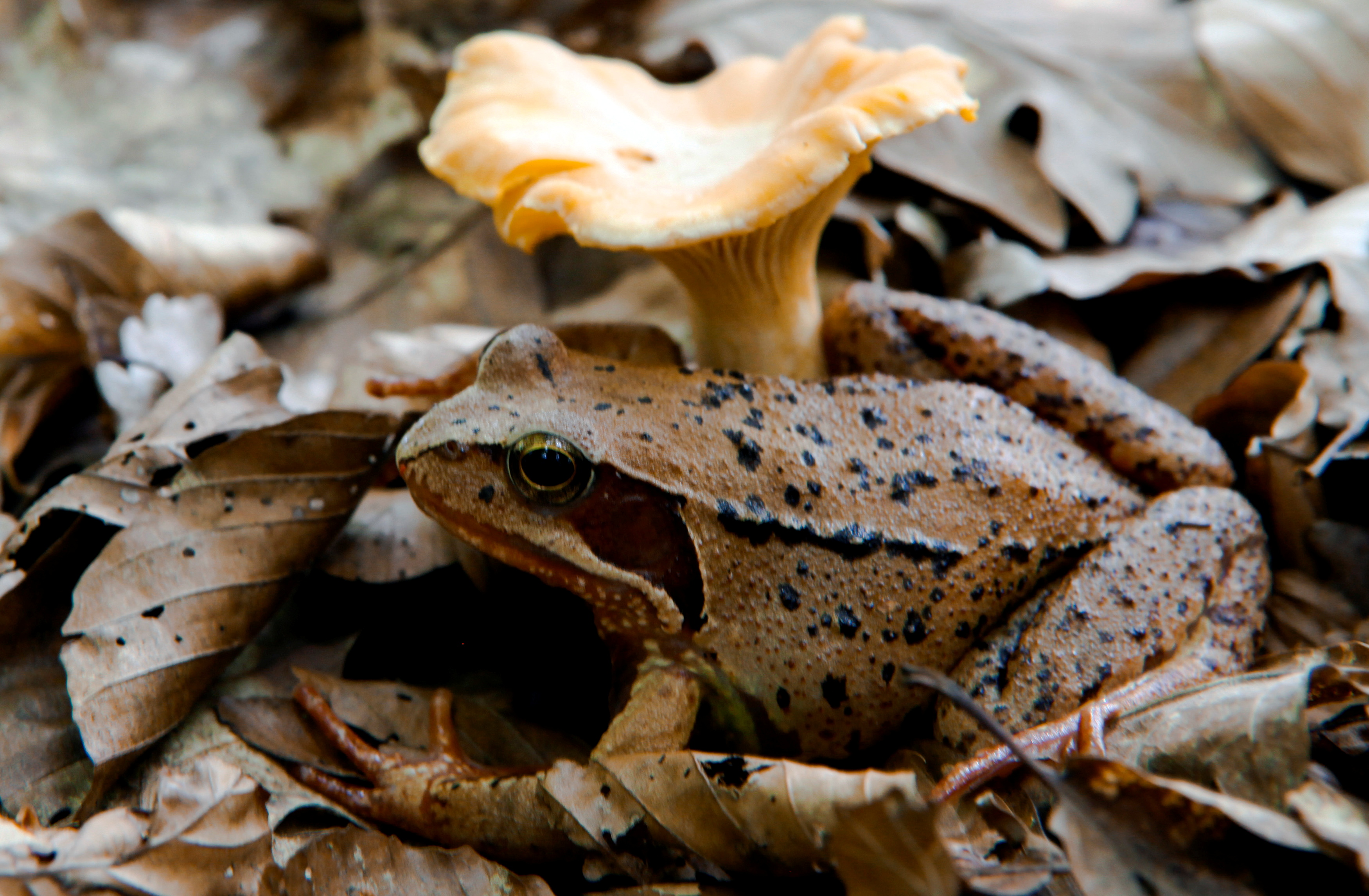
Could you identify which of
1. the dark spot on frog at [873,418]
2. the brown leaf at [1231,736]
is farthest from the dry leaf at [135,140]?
the brown leaf at [1231,736]

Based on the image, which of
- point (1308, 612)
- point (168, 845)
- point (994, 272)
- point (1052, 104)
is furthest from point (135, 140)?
point (1308, 612)

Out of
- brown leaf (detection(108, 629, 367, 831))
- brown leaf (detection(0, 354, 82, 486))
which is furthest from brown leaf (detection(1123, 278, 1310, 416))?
brown leaf (detection(0, 354, 82, 486))

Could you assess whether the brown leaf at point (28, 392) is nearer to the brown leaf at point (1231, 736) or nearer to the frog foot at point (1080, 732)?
the frog foot at point (1080, 732)

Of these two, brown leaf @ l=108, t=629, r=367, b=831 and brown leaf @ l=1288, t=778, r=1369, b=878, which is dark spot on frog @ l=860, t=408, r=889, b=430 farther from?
brown leaf @ l=108, t=629, r=367, b=831

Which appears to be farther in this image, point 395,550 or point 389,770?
point 395,550

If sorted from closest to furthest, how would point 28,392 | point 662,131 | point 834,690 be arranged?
point 834,690 < point 662,131 < point 28,392

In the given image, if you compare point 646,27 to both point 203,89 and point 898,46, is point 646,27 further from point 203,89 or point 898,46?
point 203,89

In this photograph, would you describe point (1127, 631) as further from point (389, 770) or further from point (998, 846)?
point (389, 770)

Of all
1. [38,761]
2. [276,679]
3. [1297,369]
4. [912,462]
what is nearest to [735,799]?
[912,462]
